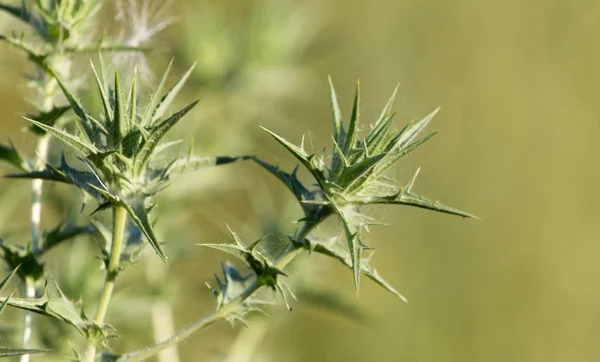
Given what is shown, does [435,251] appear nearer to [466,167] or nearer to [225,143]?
[466,167]

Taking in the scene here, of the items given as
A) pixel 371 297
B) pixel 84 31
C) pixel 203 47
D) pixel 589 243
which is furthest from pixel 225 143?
pixel 589 243

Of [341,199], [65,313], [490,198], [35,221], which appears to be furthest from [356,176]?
[490,198]

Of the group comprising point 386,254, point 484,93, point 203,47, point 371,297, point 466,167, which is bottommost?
point 371,297

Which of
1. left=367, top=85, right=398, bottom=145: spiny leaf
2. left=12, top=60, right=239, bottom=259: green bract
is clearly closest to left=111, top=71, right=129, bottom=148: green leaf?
left=12, top=60, right=239, bottom=259: green bract

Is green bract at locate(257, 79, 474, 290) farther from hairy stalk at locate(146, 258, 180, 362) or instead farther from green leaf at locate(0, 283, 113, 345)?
hairy stalk at locate(146, 258, 180, 362)

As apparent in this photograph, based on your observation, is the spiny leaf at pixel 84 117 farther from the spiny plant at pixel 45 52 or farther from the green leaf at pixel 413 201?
the green leaf at pixel 413 201

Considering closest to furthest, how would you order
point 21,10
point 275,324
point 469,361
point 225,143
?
1. point 21,10
2. point 275,324
3. point 225,143
4. point 469,361

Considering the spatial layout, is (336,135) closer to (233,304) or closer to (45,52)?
(233,304)
